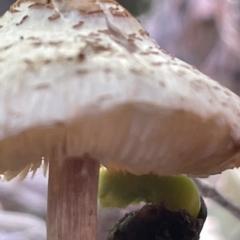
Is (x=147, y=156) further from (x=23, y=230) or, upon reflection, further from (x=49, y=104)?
(x=23, y=230)

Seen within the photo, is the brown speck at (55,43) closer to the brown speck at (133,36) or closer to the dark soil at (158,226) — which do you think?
the brown speck at (133,36)

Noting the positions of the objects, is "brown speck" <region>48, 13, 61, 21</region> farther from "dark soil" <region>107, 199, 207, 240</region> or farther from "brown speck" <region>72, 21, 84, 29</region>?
"dark soil" <region>107, 199, 207, 240</region>

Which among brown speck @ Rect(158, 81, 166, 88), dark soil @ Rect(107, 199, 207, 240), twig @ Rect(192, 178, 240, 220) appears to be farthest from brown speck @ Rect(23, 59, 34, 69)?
twig @ Rect(192, 178, 240, 220)

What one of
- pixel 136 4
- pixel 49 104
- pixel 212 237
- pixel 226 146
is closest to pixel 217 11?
pixel 136 4

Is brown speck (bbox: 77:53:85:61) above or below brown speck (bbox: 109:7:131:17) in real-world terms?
above

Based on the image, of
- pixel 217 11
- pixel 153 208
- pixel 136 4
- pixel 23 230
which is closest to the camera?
pixel 153 208

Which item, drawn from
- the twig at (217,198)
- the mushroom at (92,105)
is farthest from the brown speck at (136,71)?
the twig at (217,198)

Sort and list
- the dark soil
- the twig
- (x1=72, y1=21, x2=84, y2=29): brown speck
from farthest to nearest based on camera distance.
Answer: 1. the twig
2. the dark soil
3. (x1=72, y1=21, x2=84, y2=29): brown speck
